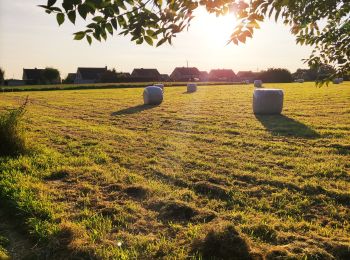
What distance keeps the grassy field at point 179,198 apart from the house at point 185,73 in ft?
366

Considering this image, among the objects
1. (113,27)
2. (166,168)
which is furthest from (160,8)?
(166,168)

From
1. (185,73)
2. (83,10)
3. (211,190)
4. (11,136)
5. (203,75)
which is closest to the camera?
(83,10)

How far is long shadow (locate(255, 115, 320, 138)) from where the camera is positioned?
11.3 m

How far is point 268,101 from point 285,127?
14.1 ft

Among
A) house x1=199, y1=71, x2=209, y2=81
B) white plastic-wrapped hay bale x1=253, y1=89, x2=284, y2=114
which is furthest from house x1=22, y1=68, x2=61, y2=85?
white plastic-wrapped hay bale x1=253, y1=89, x2=284, y2=114

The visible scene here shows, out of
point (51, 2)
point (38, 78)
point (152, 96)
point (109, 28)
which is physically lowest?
point (38, 78)

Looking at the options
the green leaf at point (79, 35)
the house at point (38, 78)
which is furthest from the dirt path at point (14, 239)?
the house at point (38, 78)

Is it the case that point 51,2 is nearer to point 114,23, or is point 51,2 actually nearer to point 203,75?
point 114,23

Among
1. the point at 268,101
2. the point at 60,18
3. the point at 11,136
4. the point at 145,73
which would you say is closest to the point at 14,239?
the point at 60,18

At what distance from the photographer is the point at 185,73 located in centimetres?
12338

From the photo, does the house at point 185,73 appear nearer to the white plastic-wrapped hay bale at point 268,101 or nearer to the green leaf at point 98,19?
the white plastic-wrapped hay bale at point 268,101

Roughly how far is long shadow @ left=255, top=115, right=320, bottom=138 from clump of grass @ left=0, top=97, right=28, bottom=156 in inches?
282

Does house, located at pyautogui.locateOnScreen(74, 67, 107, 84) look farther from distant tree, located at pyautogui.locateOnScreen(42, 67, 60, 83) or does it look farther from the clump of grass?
the clump of grass

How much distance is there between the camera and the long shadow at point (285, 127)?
1127 centimetres
